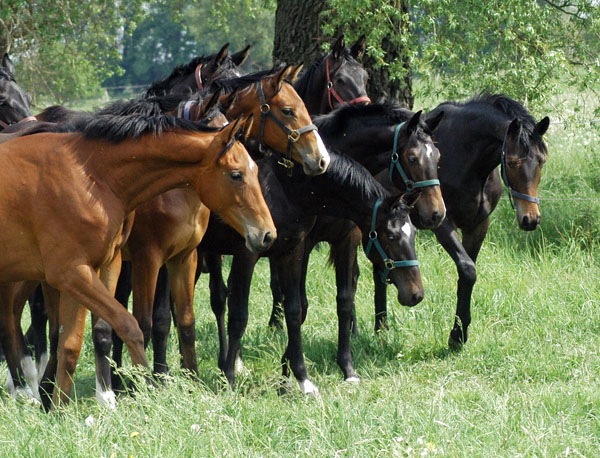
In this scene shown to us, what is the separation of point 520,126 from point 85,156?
3.59 metres

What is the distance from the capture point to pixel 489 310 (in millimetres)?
7371

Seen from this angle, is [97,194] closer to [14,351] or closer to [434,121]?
[14,351]

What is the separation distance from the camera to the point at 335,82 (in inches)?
288

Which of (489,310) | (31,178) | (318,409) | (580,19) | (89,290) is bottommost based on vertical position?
(489,310)

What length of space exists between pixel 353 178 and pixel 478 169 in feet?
5.87

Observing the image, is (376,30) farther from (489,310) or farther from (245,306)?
(245,306)

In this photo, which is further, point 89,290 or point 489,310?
point 489,310

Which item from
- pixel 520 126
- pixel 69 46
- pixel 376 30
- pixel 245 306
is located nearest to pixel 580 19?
pixel 376 30

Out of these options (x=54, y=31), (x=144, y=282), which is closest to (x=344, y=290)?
(x=144, y=282)

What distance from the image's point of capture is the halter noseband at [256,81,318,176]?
5.74 m

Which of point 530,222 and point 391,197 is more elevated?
point 391,197

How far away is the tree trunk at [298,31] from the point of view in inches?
402

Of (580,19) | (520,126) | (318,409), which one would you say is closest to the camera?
(318,409)

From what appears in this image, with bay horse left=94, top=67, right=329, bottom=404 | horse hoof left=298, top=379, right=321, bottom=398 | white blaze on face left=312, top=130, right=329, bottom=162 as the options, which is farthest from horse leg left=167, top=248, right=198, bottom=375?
white blaze on face left=312, top=130, right=329, bottom=162
